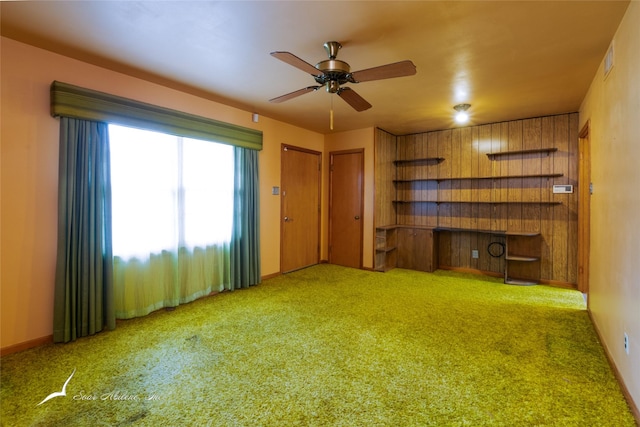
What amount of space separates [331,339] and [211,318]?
1.36 m

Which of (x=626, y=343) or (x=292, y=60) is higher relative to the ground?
(x=292, y=60)

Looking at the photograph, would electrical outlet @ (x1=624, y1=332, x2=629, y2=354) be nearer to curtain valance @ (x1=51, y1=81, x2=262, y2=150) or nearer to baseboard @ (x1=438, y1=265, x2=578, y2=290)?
baseboard @ (x1=438, y1=265, x2=578, y2=290)

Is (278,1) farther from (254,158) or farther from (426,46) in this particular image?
(254,158)

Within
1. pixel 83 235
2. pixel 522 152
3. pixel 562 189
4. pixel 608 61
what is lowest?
pixel 83 235

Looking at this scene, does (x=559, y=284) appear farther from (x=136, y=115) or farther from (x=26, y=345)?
(x=26, y=345)

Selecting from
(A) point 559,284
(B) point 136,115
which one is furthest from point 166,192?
(A) point 559,284

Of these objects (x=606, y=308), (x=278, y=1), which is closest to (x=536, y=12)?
(x=278, y=1)

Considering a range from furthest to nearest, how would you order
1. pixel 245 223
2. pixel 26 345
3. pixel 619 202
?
pixel 245 223
pixel 26 345
pixel 619 202

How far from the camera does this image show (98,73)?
9.39 ft

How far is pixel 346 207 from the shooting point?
5574mm

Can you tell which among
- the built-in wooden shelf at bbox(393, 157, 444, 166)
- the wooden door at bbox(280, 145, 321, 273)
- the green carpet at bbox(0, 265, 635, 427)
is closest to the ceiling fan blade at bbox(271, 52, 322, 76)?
the green carpet at bbox(0, 265, 635, 427)

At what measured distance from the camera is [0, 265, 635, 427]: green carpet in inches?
69.4

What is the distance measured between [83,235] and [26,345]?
3.21ft

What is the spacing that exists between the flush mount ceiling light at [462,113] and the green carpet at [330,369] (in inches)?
99.6
